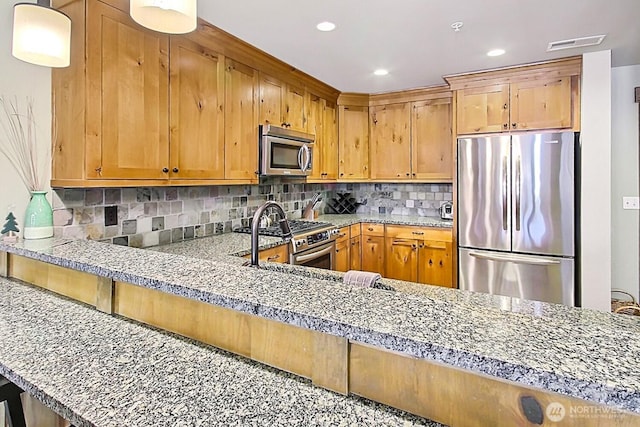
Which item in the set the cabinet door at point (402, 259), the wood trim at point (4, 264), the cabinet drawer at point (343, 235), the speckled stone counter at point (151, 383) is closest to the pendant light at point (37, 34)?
the wood trim at point (4, 264)

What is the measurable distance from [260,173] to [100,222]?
1.26 metres

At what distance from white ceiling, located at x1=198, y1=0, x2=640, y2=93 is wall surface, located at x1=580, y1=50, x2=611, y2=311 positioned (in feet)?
0.75

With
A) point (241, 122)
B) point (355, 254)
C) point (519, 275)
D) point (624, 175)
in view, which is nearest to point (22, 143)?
point (241, 122)

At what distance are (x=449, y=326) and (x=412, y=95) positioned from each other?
388cm

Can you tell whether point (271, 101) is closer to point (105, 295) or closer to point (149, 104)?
point (149, 104)

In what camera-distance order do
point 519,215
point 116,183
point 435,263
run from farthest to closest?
point 435,263
point 519,215
point 116,183

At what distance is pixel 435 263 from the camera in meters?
3.79

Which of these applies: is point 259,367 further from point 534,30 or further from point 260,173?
point 534,30

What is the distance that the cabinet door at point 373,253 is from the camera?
162 inches

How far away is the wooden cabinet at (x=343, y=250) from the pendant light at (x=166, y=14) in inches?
102

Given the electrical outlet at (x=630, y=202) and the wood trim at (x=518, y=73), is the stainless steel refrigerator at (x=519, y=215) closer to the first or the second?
the wood trim at (x=518, y=73)

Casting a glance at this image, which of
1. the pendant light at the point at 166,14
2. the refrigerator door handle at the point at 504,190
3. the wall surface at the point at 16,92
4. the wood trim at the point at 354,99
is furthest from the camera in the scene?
the wood trim at the point at 354,99

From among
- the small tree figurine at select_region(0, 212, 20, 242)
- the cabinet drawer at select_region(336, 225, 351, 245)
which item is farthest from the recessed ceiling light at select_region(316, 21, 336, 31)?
the small tree figurine at select_region(0, 212, 20, 242)

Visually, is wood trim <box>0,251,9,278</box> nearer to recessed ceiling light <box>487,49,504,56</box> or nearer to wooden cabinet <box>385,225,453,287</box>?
wooden cabinet <box>385,225,453,287</box>
